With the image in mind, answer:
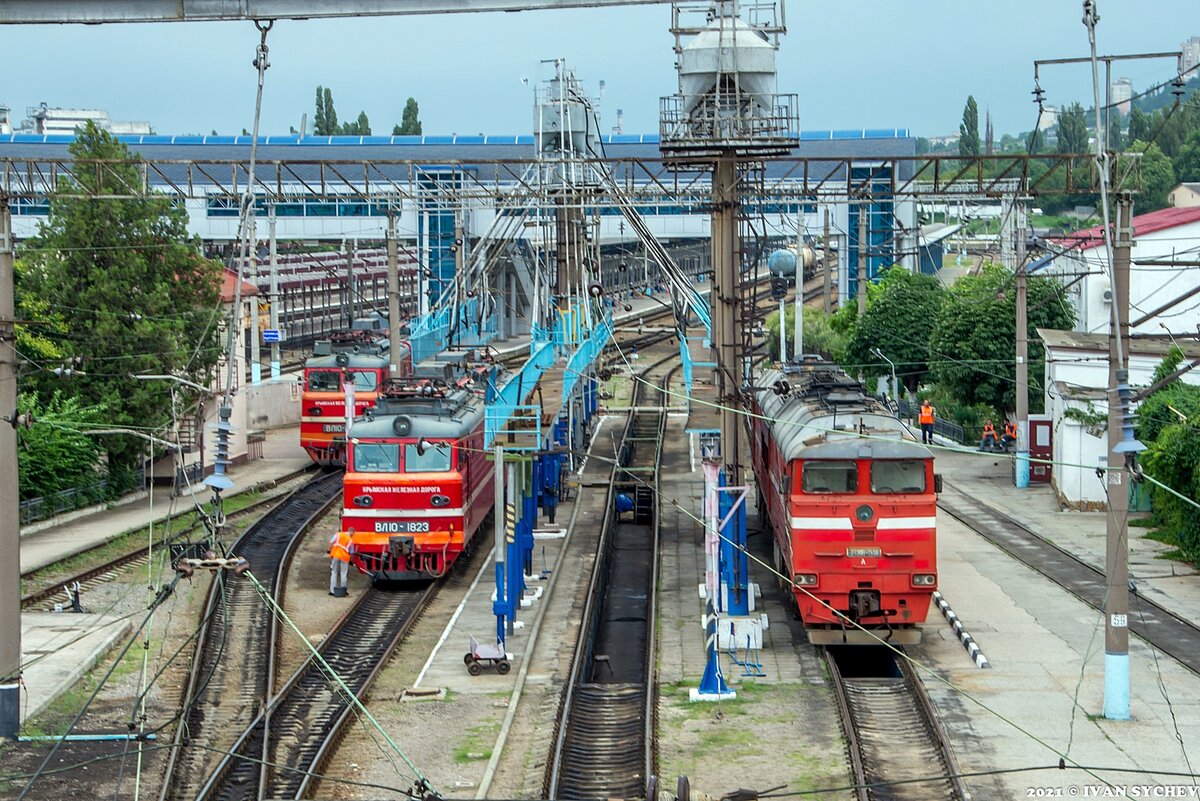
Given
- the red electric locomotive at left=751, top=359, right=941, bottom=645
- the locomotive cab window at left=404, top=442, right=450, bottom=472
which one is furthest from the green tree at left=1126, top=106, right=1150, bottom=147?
the red electric locomotive at left=751, top=359, right=941, bottom=645

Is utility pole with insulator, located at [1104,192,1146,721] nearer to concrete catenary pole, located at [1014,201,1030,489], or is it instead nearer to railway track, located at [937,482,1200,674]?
railway track, located at [937,482,1200,674]

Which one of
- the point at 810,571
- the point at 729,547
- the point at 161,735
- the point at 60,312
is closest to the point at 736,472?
the point at 729,547

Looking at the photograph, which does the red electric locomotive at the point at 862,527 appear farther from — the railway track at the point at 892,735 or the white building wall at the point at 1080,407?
the white building wall at the point at 1080,407

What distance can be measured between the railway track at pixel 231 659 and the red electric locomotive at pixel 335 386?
563 cm

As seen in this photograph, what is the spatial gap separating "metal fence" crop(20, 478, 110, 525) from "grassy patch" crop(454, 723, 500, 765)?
646 inches

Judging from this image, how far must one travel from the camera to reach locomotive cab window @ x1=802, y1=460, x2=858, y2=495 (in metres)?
21.5

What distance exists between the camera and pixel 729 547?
2312cm

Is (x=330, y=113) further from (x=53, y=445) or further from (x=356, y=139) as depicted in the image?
(x=53, y=445)

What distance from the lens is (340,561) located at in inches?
1067

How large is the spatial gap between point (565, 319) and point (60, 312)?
11672 millimetres

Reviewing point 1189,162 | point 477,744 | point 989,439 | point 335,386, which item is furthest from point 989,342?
point 1189,162

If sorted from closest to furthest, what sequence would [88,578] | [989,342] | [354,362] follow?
[88,578] → [354,362] → [989,342]

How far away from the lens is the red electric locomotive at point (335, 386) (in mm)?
40281

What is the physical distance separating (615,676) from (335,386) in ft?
64.0
